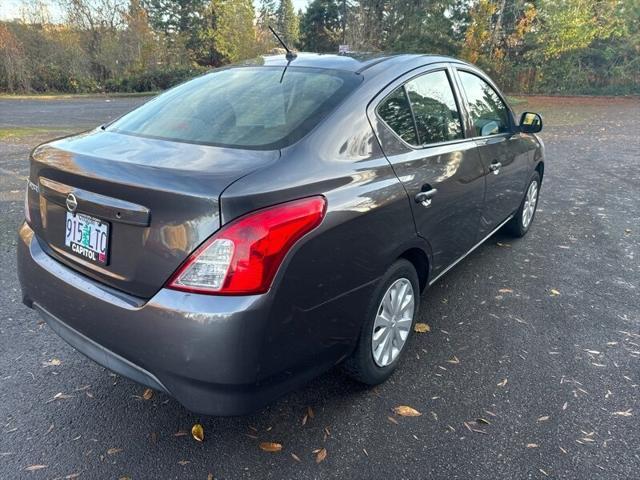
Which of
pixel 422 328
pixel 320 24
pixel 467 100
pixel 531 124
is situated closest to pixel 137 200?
pixel 422 328

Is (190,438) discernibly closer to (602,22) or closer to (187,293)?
(187,293)

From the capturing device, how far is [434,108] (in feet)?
10.1

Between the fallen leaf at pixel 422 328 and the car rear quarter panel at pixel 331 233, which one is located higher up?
the car rear quarter panel at pixel 331 233

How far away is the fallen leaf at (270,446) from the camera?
7.45 feet

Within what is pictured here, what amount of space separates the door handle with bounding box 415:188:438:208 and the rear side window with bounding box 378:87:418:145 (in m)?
0.29

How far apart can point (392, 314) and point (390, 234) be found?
513 mm

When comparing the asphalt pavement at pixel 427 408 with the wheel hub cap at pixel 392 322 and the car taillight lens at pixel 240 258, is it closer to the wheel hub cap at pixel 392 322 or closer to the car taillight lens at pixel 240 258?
the wheel hub cap at pixel 392 322

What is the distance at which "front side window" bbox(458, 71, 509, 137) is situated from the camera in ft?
11.6

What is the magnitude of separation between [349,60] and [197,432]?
219 centimetres

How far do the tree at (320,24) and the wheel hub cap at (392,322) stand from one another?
3791 centimetres

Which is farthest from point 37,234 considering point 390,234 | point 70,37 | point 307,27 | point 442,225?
point 307,27

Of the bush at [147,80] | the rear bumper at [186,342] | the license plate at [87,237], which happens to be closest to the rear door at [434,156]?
the rear bumper at [186,342]

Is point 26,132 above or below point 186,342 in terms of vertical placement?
below

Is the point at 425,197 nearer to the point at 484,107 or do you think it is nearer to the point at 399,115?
the point at 399,115
